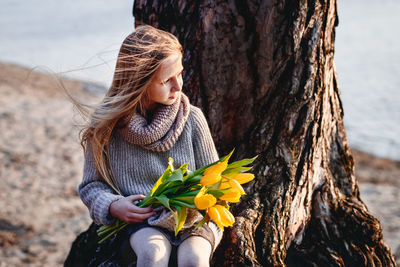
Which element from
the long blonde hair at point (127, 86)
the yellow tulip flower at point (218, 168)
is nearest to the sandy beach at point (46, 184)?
the long blonde hair at point (127, 86)

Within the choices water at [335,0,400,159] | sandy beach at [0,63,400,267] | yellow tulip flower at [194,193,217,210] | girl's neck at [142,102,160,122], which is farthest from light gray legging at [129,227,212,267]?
water at [335,0,400,159]

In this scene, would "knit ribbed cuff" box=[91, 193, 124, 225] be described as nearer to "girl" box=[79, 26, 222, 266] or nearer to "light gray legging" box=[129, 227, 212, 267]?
"girl" box=[79, 26, 222, 266]

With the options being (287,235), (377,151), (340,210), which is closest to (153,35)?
(287,235)

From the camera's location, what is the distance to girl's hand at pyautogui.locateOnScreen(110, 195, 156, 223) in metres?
2.07

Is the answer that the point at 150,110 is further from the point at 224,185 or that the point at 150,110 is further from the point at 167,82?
the point at 224,185

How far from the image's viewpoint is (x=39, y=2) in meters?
18.4

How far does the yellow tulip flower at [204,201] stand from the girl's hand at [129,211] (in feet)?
1.22

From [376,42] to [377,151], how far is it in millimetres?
6426

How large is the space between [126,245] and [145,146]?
1.69ft

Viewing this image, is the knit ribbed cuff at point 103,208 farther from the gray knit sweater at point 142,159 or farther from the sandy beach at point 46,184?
the sandy beach at point 46,184

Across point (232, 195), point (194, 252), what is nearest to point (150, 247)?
point (194, 252)

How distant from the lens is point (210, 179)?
1854 millimetres

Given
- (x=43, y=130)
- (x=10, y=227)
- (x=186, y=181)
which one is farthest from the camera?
(x=43, y=130)

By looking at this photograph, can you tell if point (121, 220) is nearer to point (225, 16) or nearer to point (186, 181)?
point (186, 181)
